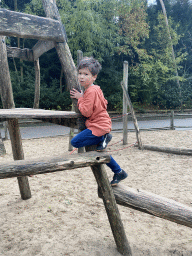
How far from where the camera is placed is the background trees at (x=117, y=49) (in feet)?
45.5

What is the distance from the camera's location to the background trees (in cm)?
1388

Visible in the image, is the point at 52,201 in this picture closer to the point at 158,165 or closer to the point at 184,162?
the point at 158,165

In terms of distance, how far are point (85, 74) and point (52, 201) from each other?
82.7 inches

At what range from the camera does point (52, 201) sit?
3.41m

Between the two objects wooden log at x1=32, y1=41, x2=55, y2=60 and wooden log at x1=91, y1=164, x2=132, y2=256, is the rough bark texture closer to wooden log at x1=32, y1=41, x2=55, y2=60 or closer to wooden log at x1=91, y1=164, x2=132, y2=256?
wooden log at x1=91, y1=164, x2=132, y2=256

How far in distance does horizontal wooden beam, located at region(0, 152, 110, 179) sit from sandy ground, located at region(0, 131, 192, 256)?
1.01m

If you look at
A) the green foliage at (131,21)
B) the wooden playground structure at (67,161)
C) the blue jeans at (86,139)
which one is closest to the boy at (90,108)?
the blue jeans at (86,139)

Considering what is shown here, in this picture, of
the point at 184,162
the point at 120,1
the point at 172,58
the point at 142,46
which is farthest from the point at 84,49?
the point at 184,162

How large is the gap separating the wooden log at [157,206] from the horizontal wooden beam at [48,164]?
488 mm

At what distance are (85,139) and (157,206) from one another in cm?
93

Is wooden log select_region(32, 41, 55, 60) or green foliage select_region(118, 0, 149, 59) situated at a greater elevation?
green foliage select_region(118, 0, 149, 59)

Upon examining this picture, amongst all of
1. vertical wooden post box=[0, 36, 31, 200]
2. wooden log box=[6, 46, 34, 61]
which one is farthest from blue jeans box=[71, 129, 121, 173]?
wooden log box=[6, 46, 34, 61]

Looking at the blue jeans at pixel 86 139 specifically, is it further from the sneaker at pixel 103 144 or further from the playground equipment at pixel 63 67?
the playground equipment at pixel 63 67

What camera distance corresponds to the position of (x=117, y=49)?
16250 millimetres
